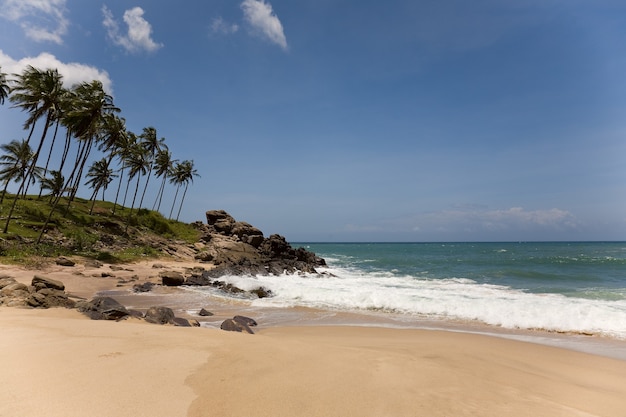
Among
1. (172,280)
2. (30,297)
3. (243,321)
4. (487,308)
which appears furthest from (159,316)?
(487,308)

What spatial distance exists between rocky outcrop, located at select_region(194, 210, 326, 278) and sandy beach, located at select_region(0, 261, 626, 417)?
1956cm

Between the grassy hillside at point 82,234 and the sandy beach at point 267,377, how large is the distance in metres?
21.4

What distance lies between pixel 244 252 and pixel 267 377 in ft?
134

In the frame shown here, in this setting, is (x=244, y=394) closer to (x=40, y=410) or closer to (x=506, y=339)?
(x=40, y=410)

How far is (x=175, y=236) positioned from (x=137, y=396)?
1960 inches

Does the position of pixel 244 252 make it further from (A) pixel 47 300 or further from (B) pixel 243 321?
(B) pixel 243 321

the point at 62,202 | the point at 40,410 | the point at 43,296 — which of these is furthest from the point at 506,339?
the point at 62,202

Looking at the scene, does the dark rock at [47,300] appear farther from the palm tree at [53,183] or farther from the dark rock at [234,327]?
the palm tree at [53,183]

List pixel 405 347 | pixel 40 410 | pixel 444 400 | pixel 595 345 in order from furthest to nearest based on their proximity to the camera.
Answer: pixel 595 345 → pixel 405 347 → pixel 444 400 → pixel 40 410

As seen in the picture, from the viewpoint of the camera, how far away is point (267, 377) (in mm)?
5051

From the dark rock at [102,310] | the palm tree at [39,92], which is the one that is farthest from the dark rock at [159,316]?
the palm tree at [39,92]

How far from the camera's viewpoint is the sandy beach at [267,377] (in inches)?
160

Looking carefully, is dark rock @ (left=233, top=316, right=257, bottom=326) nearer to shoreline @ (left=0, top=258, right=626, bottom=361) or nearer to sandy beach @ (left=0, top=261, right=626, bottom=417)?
shoreline @ (left=0, top=258, right=626, bottom=361)

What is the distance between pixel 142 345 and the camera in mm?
6250
